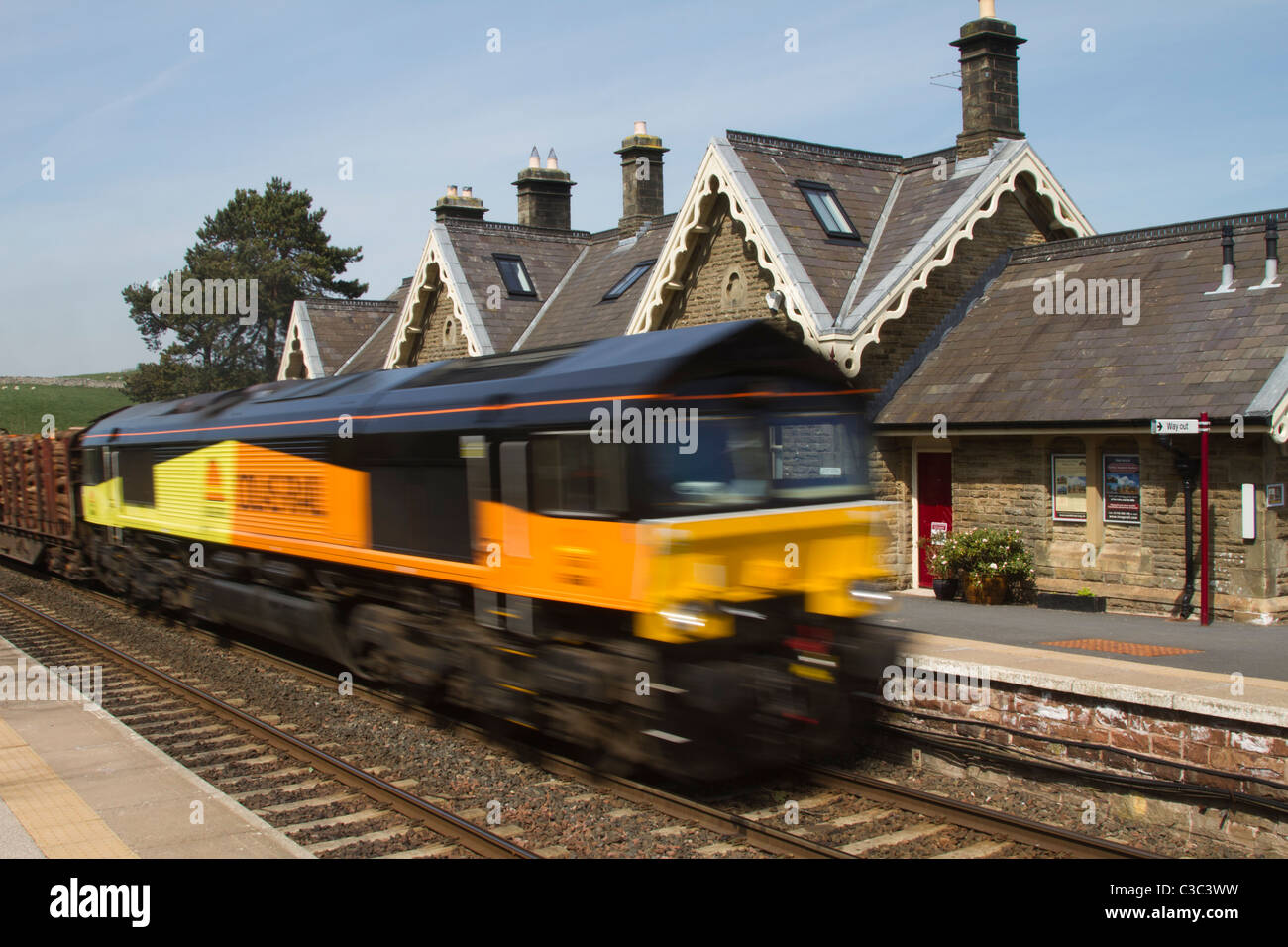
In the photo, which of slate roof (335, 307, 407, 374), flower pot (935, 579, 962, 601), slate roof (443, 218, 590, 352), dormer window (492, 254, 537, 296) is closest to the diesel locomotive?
flower pot (935, 579, 962, 601)

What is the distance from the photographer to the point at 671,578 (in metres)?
7.22

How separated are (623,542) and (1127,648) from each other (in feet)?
23.2

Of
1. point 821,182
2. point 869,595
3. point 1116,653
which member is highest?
point 821,182

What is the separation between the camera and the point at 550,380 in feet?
26.9

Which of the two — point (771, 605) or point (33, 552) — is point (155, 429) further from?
point (771, 605)

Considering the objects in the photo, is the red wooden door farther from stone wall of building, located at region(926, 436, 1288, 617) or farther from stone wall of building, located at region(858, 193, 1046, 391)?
stone wall of building, located at region(858, 193, 1046, 391)

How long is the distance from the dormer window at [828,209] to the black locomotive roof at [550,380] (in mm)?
10746

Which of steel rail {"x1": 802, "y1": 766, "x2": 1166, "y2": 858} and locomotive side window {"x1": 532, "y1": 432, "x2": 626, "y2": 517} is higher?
locomotive side window {"x1": 532, "y1": 432, "x2": 626, "y2": 517}

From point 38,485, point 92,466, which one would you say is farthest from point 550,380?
point 38,485

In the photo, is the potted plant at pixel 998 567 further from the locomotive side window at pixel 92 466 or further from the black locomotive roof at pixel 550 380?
the locomotive side window at pixel 92 466

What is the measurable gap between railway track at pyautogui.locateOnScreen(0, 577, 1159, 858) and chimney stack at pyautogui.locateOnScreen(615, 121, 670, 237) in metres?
21.3

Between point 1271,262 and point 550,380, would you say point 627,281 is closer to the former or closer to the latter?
point 1271,262

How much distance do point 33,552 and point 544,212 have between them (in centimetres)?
1617

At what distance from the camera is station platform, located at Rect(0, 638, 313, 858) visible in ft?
21.3
